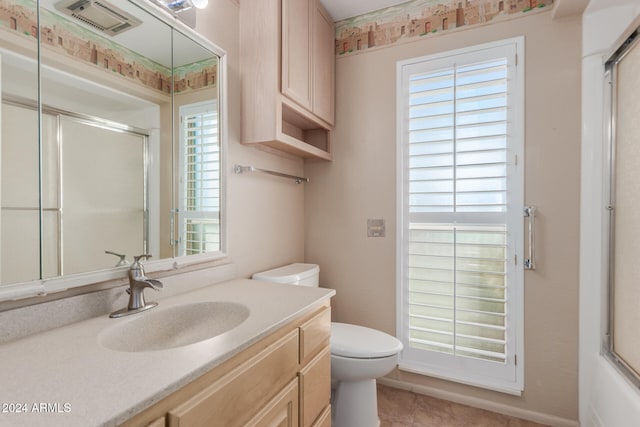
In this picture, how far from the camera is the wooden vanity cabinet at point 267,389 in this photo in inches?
26.5

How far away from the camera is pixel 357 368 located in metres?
1.53

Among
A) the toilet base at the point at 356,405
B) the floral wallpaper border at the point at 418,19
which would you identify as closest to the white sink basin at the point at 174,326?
the toilet base at the point at 356,405

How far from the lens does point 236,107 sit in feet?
5.36

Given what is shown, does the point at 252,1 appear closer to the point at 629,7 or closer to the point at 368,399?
the point at 629,7

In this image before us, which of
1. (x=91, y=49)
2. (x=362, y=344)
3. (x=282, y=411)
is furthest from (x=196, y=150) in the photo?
(x=362, y=344)

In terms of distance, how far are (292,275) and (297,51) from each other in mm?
1255

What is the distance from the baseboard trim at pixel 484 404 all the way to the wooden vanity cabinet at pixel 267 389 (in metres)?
0.92

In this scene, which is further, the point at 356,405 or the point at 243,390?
the point at 356,405

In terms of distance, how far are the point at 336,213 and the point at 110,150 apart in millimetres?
1441

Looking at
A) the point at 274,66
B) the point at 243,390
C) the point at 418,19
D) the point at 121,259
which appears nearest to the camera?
the point at 243,390

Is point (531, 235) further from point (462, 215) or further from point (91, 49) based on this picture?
point (91, 49)

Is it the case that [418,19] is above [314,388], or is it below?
above

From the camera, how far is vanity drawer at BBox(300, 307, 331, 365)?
1133 mm

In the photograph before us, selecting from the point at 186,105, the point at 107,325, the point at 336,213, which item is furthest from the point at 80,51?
the point at 336,213
